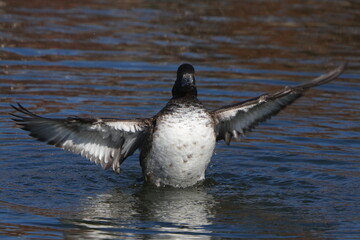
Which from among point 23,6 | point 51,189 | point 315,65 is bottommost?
point 51,189

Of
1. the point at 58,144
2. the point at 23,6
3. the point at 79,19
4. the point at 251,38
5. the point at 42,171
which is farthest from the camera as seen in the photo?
the point at 23,6

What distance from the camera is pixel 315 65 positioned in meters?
15.2

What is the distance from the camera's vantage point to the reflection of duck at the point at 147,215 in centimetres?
760

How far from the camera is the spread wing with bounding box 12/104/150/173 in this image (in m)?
8.30

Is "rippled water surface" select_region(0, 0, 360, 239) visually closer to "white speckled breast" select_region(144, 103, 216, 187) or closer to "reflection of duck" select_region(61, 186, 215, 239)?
"reflection of duck" select_region(61, 186, 215, 239)

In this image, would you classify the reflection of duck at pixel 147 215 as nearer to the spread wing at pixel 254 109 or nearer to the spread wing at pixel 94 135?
the spread wing at pixel 94 135

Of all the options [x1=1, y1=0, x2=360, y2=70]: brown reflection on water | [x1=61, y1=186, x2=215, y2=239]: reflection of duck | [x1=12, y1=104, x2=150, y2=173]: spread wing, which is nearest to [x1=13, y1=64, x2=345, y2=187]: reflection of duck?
[x1=12, y1=104, x2=150, y2=173]: spread wing

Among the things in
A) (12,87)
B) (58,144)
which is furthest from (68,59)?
(58,144)

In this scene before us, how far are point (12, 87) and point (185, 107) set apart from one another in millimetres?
5357

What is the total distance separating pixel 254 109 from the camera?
922cm

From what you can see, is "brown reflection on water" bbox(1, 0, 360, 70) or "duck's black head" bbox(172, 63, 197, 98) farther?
"brown reflection on water" bbox(1, 0, 360, 70)

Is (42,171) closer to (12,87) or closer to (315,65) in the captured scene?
(12,87)

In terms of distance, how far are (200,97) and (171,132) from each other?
4.60m

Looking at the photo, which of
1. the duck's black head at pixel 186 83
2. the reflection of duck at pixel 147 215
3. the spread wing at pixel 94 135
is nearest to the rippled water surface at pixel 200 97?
the reflection of duck at pixel 147 215
